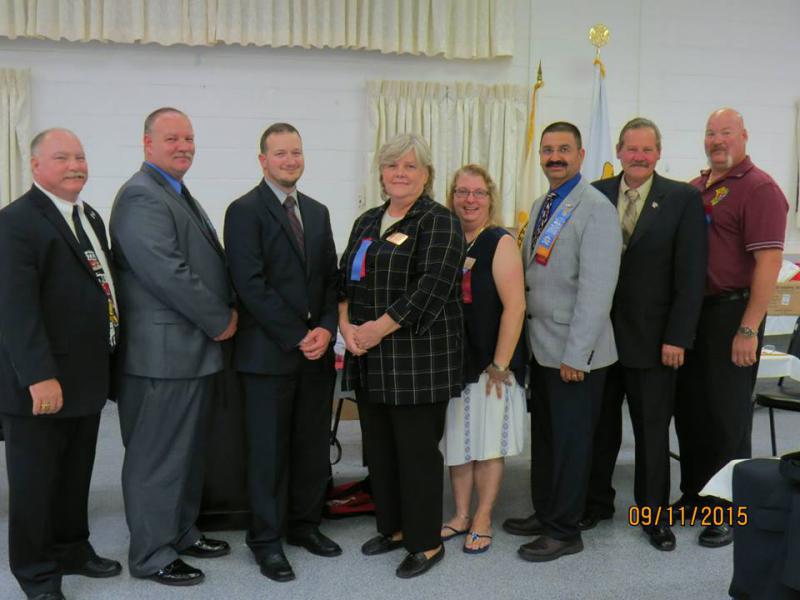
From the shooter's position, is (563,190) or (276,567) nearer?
(276,567)

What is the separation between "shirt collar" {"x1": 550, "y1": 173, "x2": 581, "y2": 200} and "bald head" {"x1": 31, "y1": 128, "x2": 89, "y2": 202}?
1.70 metres

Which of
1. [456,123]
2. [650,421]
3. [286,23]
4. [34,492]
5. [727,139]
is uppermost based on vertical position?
[286,23]

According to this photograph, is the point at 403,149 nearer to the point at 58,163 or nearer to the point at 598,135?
the point at 58,163

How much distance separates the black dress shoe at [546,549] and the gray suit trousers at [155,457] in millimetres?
1298

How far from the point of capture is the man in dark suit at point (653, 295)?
2.79 metres

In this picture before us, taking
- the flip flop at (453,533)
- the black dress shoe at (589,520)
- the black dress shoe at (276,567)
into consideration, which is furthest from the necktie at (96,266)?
Result: the black dress shoe at (589,520)

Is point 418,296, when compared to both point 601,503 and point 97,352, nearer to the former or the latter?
point 97,352

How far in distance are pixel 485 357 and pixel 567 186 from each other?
0.73 metres

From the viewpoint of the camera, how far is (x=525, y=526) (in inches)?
121

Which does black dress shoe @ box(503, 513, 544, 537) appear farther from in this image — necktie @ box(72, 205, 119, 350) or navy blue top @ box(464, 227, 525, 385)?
necktie @ box(72, 205, 119, 350)

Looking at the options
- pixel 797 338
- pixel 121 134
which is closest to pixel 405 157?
pixel 797 338

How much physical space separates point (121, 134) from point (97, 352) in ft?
12.0

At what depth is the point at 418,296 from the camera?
8.23 feet
